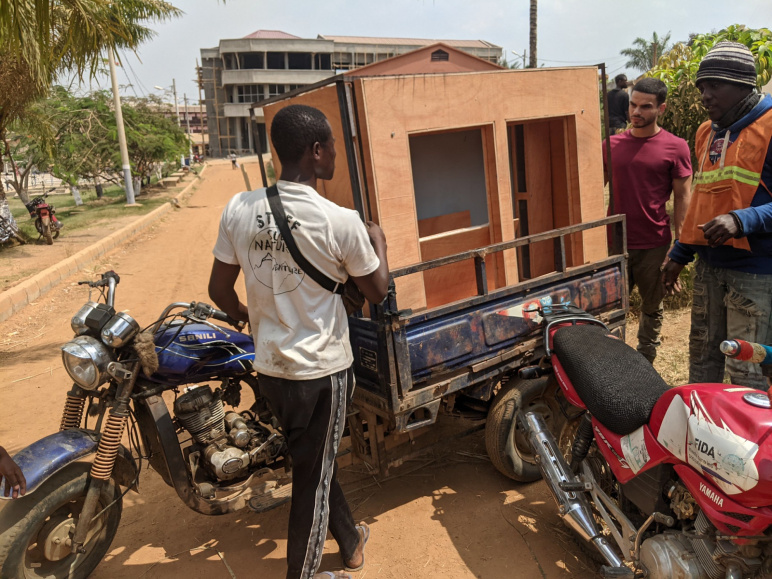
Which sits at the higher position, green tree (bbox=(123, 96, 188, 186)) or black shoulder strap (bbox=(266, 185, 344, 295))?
green tree (bbox=(123, 96, 188, 186))

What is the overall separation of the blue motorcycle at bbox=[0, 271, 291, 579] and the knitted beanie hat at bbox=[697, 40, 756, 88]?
255cm

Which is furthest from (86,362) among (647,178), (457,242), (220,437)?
(647,178)

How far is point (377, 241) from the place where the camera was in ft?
7.42

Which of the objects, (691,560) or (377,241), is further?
(377,241)

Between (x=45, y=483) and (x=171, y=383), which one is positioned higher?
(x=171, y=383)

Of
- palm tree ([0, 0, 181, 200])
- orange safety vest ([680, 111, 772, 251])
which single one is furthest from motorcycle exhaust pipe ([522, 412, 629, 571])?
palm tree ([0, 0, 181, 200])

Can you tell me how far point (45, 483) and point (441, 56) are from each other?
3.51 metres

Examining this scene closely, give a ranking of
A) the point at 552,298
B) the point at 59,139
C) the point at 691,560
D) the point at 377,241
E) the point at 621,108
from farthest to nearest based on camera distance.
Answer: the point at 59,139
the point at 621,108
the point at 552,298
the point at 377,241
the point at 691,560

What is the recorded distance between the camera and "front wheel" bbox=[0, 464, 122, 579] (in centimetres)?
245

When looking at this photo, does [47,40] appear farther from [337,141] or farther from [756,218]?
[756,218]

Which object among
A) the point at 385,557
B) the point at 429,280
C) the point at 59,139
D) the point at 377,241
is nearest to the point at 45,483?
the point at 385,557

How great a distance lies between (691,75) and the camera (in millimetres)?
7598

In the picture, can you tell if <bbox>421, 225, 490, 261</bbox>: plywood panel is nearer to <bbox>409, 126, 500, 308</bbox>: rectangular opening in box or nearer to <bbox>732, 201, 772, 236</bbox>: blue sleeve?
<bbox>409, 126, 500, 308</bbox>: rectangular opening in box

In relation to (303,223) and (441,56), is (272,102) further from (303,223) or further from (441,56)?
(303,223)
